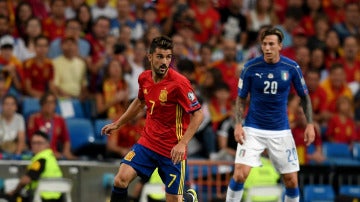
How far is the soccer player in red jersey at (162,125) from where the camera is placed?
1056 centimetres

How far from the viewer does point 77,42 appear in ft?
56.3

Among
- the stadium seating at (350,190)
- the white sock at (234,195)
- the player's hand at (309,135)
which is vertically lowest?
the stadium seating at (350,190)

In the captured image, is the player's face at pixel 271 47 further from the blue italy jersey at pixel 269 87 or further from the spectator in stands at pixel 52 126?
the spectator in stands at pixel 52 126

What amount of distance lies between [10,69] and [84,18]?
Answer: 214cm

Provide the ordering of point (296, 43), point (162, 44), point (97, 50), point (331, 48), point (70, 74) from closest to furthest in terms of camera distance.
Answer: point (162, 44) < point (70, 74) < point (97, 50) < point (296, 43) < point (331, 48)

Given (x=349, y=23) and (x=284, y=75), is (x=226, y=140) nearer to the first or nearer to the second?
(x=284, y=75)

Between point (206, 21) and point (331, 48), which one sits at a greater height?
point (206, 21)

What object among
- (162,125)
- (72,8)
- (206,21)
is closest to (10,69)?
(72,8)

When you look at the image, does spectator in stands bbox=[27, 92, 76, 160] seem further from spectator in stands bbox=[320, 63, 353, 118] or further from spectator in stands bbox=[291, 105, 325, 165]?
spectator in stands bbox=[320, 63, 353, 118]

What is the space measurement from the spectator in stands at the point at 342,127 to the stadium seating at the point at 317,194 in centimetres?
173

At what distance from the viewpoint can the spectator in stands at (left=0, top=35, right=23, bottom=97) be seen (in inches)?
628

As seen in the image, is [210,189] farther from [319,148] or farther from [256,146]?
[256,146]

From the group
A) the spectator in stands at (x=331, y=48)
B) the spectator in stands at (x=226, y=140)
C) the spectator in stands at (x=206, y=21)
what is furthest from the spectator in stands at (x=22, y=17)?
the spectator in stands at (x=331, y=48)

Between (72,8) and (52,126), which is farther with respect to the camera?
(72,8)
